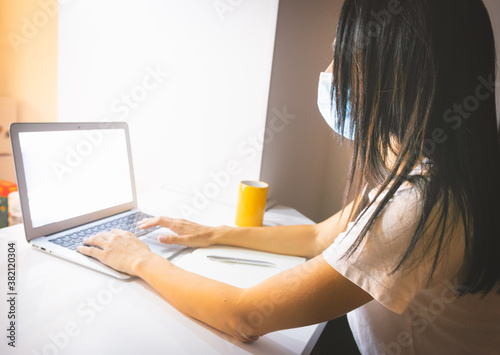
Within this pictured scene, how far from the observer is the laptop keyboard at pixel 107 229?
2.46 feet

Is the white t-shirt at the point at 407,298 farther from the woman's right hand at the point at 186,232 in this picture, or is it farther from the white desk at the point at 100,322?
the woman's right hand at the point at 186,232

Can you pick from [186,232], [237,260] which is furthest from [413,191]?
[186,232]

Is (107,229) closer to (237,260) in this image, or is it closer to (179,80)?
(237,260)

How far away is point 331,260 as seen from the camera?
496 mm

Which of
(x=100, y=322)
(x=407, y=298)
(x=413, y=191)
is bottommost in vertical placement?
(x=100, y=322)

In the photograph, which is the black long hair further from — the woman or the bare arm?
the bare arm

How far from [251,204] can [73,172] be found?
0.45 metres

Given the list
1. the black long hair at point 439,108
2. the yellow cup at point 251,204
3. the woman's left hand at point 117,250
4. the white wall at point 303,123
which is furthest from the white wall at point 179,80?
the black long hair at point 439,108

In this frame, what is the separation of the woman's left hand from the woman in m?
0.12

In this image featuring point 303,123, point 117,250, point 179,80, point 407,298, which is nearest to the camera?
point 407,298

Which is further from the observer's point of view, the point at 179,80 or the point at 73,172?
the point at 179,80

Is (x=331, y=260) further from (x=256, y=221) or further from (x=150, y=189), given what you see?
(x=150, y=189)

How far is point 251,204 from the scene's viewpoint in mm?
992

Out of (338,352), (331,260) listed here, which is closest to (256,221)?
(338,352)
